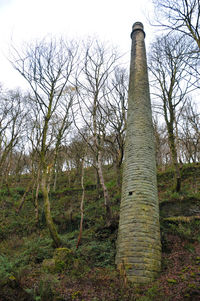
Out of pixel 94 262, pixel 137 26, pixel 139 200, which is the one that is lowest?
pixel 94 262

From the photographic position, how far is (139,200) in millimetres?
5320

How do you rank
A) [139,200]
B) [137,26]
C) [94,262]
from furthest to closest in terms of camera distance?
1. [137,26]
2. [94,262]
3. [139,200]

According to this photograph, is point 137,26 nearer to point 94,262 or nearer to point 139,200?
point 139,200

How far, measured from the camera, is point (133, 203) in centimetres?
533

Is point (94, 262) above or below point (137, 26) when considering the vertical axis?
below

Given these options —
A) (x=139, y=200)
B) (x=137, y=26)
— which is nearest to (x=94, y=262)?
(x=139, y=200)

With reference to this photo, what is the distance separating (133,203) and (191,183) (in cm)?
724

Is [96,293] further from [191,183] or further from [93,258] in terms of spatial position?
[191,183]

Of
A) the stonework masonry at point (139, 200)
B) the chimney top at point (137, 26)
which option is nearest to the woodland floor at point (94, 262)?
the stonework masonry at point (139, 200)

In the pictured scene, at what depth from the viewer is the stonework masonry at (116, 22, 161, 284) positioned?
4.50 m

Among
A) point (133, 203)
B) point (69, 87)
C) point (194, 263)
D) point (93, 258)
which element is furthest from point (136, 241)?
point (69, 87)

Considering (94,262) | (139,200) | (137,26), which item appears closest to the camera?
(139,200)

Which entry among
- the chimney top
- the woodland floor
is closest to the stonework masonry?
the woodland floor

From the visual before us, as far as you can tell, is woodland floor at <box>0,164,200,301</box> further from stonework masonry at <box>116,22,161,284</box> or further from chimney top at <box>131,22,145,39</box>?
chimney top at <box>131,22,145,39</box>
